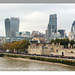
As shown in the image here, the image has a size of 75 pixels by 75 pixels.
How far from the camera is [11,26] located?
1154cm

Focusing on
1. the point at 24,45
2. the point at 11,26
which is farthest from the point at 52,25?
the point at 24,45

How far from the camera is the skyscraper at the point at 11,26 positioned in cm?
1081

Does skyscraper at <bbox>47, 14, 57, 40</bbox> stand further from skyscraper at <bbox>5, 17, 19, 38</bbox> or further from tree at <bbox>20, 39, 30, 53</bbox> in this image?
tree at <bbox>20, 39, 30, 53</bbox>

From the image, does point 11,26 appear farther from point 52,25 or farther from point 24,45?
point 24,45

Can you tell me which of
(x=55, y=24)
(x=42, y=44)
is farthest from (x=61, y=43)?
(x=55, y=24)

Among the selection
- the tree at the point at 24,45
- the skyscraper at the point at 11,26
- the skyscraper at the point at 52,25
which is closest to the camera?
the skyscraper at the point at 52,25

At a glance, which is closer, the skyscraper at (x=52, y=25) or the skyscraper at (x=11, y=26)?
the skyscraper at (x=52, y=25)

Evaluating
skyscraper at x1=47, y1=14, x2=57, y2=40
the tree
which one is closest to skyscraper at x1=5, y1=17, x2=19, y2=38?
skyscraper at x1=47, y1=14, x2=57, y2=40

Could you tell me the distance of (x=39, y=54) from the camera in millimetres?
12555

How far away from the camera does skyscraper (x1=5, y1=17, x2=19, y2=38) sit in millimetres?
10813

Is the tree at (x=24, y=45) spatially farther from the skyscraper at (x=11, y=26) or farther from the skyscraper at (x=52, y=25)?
the skyscraper at (x=52, y=25)

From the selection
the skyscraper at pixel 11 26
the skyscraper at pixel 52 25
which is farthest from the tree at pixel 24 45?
the skyscraper at pixel 52 25

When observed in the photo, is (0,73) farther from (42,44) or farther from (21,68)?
(42,44)

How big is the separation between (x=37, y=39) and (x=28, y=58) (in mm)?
2467
